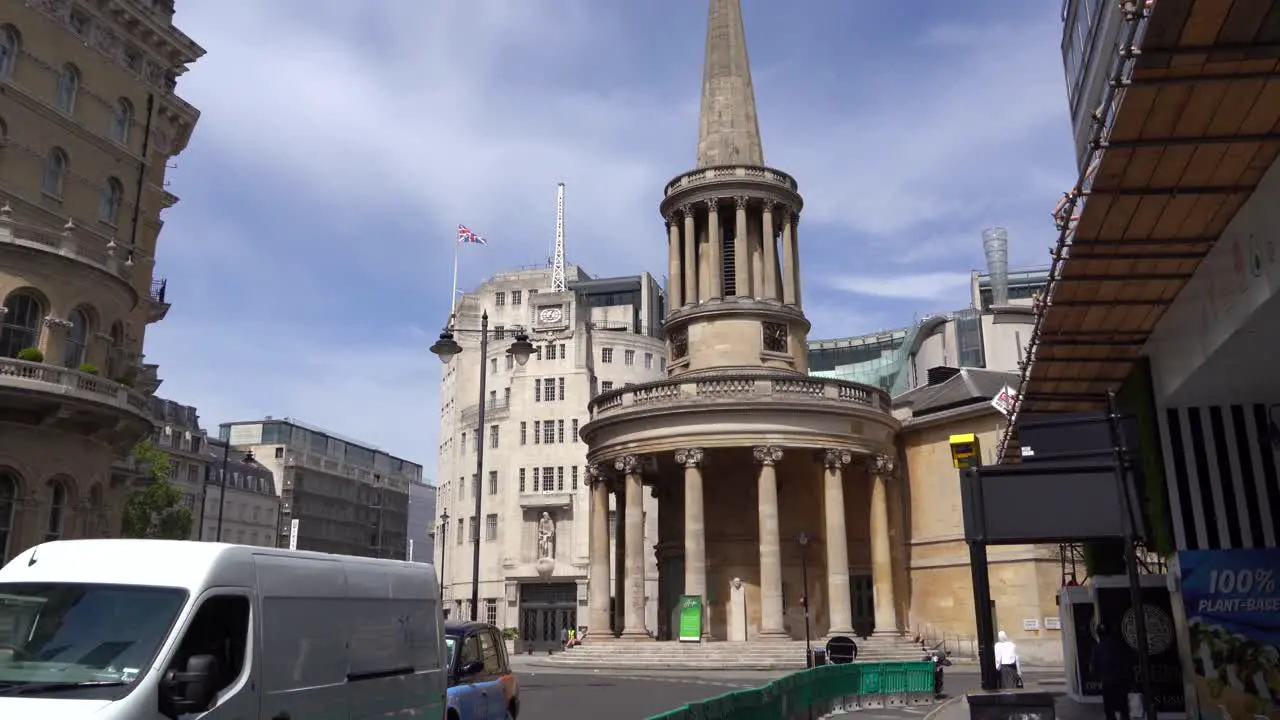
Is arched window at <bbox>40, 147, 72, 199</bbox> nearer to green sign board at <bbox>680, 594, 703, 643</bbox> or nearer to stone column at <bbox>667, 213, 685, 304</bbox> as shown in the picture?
stone column at <bbox>667, 213, 685, 304</bbox>

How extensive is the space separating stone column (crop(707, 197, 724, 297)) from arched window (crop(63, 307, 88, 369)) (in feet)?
78.7

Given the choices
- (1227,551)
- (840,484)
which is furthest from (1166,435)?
(840,484)

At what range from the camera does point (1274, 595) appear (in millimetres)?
15023

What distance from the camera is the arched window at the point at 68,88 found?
1308 inches

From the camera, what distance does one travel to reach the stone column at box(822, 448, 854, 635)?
37688mm

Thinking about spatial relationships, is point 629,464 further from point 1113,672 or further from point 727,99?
point 1113,672

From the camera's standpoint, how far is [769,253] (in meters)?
44.4

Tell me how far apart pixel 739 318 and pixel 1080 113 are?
15964 millimetres

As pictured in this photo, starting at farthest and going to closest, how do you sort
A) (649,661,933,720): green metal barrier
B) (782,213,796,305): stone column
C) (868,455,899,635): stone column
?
(782,213,796,305): stone column < (868,455,899,635): stone column < (649,661,933,720): green metal barrier

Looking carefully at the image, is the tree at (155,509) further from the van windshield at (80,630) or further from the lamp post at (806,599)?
the van windshield at (80,630)

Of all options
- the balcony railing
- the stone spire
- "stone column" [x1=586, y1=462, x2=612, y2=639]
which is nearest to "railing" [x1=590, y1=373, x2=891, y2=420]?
"stone column" [x1=586, y1=462, x2=612, y2=639]

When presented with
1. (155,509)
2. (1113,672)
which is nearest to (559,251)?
(155,509)

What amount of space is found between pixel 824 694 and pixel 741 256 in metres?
25.4

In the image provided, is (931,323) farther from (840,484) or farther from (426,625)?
(426,625)
